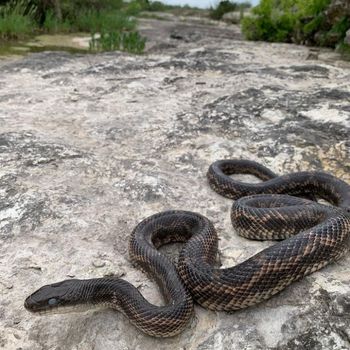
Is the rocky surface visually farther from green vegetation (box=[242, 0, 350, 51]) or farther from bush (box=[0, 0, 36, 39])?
bush (box=[0, 0, 36, 39])

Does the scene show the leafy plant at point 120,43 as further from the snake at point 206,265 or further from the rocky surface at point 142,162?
the snake at point 206,265

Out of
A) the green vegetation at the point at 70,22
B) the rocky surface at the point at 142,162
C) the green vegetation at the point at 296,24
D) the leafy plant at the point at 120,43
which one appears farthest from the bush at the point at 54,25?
the green vegetation at the point at 296,24

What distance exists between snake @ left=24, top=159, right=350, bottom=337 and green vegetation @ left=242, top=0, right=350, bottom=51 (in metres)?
9.25

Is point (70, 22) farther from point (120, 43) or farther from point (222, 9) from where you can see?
point (222, 9)

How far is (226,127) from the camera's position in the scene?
23.1ft

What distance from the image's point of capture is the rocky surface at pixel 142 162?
3508 millimetres

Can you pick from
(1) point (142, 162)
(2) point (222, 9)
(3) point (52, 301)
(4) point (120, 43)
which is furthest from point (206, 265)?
(2) point (222, 9)

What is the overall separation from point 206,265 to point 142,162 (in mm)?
2545

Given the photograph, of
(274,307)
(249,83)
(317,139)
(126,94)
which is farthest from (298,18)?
(274,307)

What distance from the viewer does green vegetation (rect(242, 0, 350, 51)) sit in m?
13.0

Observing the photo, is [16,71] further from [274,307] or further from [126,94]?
[274,307]

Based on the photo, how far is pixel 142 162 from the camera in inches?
241

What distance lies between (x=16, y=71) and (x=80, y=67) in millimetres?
1405

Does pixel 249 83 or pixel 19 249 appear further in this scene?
pixel 249 83
